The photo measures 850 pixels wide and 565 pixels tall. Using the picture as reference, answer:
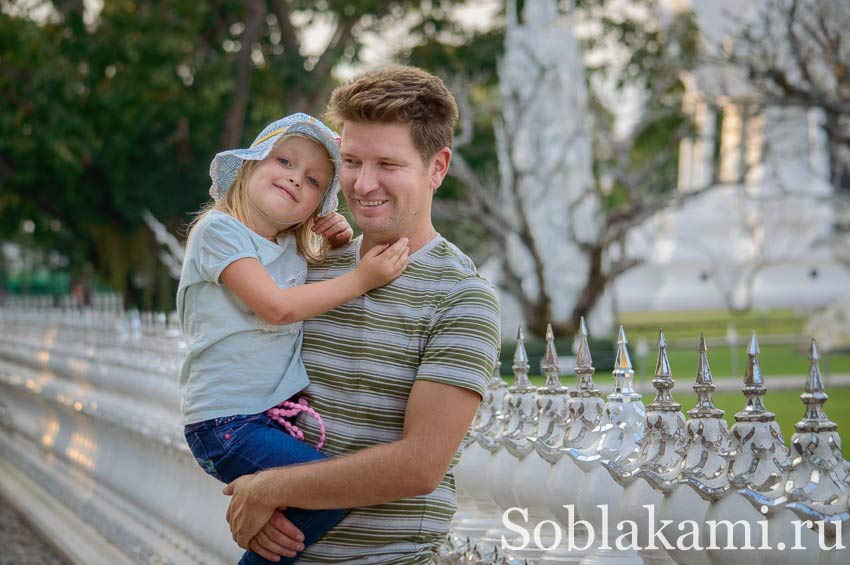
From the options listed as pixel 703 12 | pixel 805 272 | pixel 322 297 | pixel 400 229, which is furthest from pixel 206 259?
pixel 805 272

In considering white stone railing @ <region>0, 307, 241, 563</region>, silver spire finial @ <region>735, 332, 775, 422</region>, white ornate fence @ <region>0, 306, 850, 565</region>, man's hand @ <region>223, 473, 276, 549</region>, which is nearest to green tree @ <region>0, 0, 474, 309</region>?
white stone railing @ <region>0, 307, 241, 563</region>

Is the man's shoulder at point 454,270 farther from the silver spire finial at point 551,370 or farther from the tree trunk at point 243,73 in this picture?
the tree trunk at point 243,73

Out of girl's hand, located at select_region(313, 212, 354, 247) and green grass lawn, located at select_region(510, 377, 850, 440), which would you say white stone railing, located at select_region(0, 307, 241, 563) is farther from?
green grass lawn, located at select_region(510, 377, 850, 440)

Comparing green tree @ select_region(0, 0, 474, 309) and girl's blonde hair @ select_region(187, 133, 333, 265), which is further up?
green tree @ select_region(0, 0, 474, 309)

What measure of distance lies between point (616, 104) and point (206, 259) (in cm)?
1947

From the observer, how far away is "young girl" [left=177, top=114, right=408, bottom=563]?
2.54m

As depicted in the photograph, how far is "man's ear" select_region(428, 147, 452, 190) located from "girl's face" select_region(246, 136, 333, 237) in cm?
40

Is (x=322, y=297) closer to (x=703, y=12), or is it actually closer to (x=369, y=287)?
(x=369, y=287)

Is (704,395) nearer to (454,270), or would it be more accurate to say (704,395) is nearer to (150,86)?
(454,270)

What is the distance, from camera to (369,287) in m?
2.51

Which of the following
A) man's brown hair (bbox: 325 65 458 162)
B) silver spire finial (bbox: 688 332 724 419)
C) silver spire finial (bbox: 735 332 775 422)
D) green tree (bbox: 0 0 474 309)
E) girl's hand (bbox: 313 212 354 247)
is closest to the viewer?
silver spire finial (bbox: 735 332 775 422)

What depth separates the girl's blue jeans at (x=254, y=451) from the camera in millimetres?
2506

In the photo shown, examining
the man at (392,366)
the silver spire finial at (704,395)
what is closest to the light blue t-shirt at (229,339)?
the man at (392,366)

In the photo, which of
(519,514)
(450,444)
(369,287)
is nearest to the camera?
(450,444)
